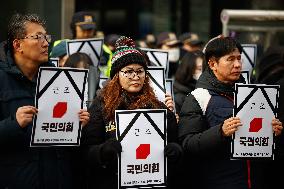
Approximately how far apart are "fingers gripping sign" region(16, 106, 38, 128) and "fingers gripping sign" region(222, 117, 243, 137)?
4.14 ft

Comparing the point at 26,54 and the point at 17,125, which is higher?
the point at 26,54

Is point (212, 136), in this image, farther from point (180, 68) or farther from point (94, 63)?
point (94, 63)

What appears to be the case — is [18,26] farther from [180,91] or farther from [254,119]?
[180,91]

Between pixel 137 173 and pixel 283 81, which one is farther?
pixel 283 81

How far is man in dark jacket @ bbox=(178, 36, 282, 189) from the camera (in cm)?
528

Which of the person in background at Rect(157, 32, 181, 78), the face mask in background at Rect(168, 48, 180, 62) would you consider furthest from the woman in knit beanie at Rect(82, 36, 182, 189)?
the face mask in background at Rect(168, 48, 180, 62)

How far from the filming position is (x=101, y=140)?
5.19 m

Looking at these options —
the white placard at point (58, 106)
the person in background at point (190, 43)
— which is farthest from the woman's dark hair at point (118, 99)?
the person in background at point (190, 43)

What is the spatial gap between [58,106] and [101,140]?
397 mm

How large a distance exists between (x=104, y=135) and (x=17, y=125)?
25.9 inches

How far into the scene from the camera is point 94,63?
8.23 m

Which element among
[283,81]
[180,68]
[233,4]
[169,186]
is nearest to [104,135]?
[169,186]

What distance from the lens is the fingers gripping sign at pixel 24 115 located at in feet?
15.7

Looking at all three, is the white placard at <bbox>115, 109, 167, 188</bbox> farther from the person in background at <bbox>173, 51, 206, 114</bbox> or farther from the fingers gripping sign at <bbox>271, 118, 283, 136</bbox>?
the person in background at <bbox>173, 51, 206, 114</bbox>
